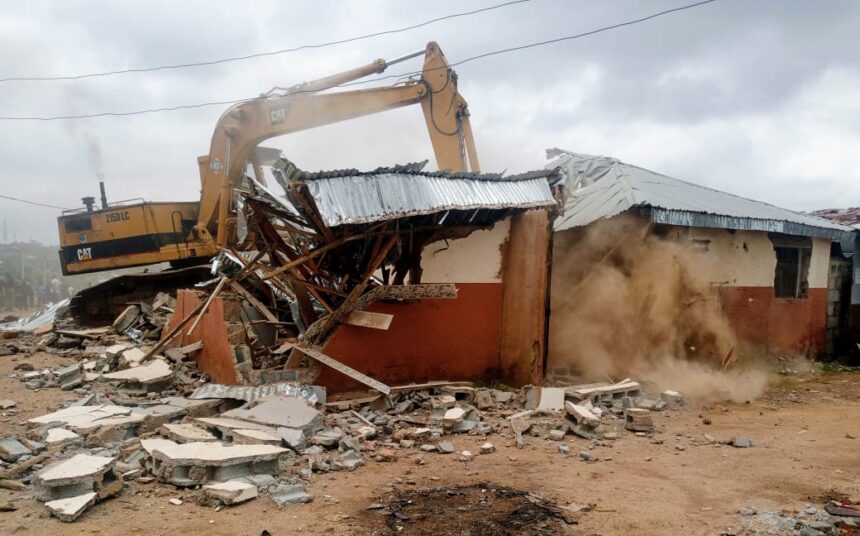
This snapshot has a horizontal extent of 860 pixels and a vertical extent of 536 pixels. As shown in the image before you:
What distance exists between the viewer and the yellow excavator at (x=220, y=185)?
1146cm

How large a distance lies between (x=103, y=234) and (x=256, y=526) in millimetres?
11500

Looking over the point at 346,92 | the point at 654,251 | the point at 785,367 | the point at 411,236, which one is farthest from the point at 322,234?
the point at 785,367

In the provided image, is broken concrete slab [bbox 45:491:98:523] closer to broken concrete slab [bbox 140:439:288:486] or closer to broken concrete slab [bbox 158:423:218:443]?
broken concrete slab [bbox 140:439:288:486]

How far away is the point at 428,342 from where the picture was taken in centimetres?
806

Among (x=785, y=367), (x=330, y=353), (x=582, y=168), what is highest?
(x=582, y=168)

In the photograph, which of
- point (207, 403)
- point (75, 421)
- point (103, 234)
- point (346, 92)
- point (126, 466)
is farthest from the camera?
point (103, 234)

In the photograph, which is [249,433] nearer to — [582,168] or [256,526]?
[256,526]

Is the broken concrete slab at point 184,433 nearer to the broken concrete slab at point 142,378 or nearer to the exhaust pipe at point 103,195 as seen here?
the broken concrete slab at point 142,378

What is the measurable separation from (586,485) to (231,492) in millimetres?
3051

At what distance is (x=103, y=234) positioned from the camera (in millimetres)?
13289

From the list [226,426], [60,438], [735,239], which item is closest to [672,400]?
[735,239]

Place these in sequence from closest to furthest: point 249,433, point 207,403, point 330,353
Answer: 1. point 249,433
2. point 207,403
3. point 330,353

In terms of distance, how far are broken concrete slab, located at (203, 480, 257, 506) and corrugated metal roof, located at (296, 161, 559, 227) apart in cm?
310

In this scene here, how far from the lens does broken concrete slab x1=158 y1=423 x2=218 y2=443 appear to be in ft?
18.1
